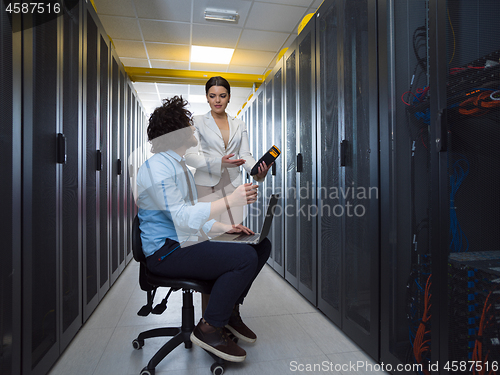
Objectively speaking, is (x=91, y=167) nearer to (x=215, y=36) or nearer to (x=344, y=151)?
(x=344, y=151)

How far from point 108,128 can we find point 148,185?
5.08ft

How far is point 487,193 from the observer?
103 cm

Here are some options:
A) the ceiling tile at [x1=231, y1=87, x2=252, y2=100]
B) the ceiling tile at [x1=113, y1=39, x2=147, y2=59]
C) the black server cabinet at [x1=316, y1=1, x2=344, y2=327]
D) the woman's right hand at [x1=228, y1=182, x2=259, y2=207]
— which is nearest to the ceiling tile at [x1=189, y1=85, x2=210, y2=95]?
the ceiling tile at [x1=231, y1=87, x2=252, y2=100]

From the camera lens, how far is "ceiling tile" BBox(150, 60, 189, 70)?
4928 millimetres

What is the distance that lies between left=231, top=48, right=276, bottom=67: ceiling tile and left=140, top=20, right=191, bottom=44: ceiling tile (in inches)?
31.6

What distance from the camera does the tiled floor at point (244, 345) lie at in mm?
1518

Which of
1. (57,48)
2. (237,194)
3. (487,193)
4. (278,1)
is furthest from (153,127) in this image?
(278,1)

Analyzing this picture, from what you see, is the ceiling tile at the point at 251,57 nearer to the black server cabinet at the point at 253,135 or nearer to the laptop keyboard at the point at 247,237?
the black server cabinet at the point at 253,135

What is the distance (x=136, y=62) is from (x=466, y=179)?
4984 millimetres

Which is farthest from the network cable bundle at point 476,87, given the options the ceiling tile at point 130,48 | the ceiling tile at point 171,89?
the ceiling tile at point 171,89

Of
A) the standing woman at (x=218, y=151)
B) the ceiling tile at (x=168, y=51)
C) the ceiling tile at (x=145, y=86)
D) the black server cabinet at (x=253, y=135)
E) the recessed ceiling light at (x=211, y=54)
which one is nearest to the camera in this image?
the standing woman at (x=218, y=151)

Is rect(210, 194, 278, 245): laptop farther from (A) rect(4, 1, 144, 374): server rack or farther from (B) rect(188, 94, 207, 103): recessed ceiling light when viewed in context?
(B) rect(188, 94, 207, 103): recessed ceiling light

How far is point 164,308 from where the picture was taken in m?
1.54

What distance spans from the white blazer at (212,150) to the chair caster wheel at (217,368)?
1.10 m
